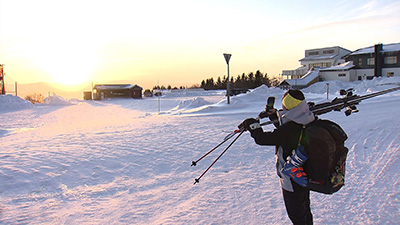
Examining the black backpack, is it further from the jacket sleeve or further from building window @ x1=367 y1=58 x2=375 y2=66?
building window @ x1=367 y1=58 x2=375 y2=66

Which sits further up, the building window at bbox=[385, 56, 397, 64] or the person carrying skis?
the building window at bbox=[385, 56, 397, 64]

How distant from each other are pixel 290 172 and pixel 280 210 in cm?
146

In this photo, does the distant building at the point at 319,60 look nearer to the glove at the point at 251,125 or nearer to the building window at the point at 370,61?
the building window at the point at 370,61

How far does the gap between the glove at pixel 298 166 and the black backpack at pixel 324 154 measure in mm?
36

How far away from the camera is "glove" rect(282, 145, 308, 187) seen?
7.55 ft

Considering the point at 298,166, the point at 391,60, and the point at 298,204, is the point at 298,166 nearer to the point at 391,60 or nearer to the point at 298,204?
the point at 298,204

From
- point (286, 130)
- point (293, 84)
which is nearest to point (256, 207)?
point (286, 130)

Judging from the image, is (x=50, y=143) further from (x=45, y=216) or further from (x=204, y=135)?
(x=45, y=216)

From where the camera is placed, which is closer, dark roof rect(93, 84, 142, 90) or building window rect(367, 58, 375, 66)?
building window rect(367, 58, 375, 66)

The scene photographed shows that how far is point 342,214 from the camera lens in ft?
11.2

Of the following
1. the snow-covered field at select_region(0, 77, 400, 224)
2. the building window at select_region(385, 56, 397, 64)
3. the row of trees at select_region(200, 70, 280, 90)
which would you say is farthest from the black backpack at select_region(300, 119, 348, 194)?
the row of trees at select_region(200, 70, 280, 90)

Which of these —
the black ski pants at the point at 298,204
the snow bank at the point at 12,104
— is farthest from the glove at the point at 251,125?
the snow bank at the point at 12,104

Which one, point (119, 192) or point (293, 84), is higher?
point (293, 84)

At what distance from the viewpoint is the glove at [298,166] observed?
7.55ft
